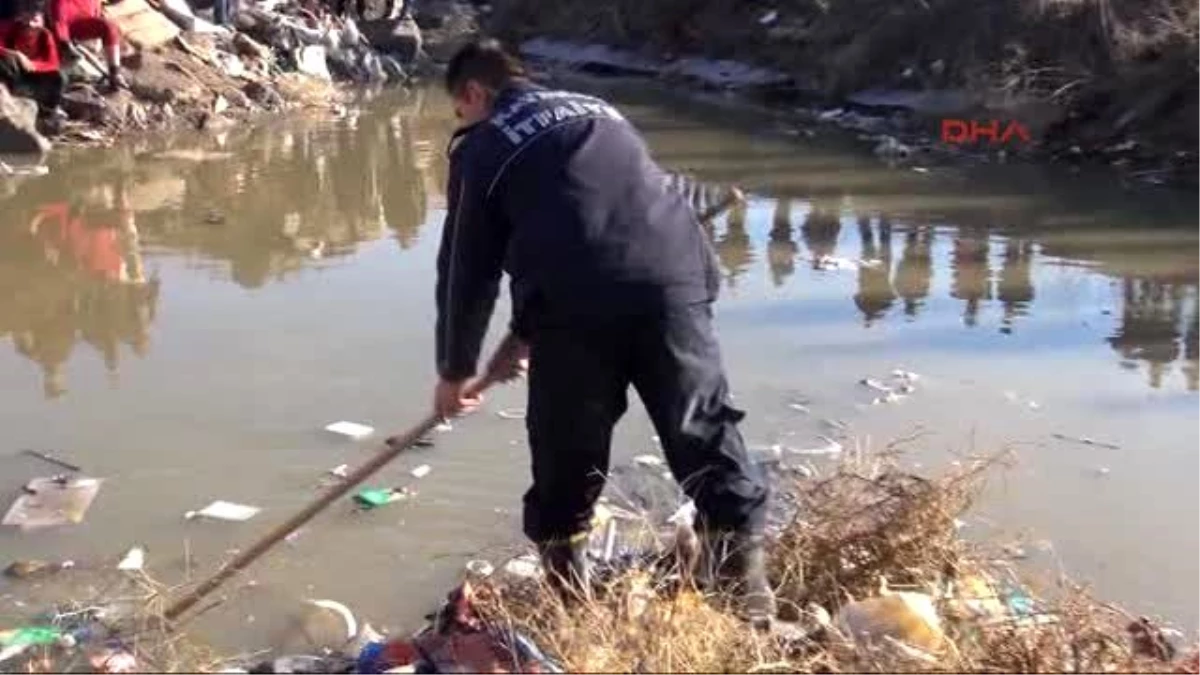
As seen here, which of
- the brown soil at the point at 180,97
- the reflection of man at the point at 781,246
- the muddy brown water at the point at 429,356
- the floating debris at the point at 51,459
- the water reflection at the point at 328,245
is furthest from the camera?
the brown soil at the point at 180,97

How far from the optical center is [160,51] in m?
14.3

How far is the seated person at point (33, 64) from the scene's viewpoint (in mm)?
12289

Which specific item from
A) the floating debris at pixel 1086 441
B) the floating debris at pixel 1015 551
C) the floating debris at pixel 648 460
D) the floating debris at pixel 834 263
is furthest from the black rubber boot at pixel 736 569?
the floating debris at pixel 834 263

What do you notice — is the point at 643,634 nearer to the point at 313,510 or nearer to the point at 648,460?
the point at 313,510

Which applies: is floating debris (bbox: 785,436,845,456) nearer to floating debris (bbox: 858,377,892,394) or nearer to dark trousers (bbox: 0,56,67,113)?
floating debris (bbox: 858,377,892,394)

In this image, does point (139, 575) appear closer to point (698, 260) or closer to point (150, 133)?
point (698, 260)

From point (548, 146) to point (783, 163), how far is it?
31.2 feet

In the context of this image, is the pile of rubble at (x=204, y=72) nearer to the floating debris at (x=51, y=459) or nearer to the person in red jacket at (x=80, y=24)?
the person in red jacket at (x=80, y=24)

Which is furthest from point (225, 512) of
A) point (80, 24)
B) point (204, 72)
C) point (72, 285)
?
point (204, 72)

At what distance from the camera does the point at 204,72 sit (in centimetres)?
1472

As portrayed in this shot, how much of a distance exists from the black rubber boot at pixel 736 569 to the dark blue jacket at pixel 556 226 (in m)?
0.53

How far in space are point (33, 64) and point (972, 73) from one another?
8.19 meters

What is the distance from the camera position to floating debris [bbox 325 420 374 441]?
537cm

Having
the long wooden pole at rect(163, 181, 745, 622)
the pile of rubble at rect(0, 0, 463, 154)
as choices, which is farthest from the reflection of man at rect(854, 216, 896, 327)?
the pile of rubble at rect(0, 0, 463, 154)
